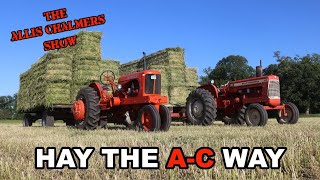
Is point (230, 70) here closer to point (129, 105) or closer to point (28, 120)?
point (28, 120)

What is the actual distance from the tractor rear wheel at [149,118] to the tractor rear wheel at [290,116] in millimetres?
6083

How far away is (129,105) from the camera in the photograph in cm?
1109

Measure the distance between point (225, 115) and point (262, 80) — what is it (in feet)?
6.38

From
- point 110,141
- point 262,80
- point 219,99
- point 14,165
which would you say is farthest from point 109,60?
point 14,165

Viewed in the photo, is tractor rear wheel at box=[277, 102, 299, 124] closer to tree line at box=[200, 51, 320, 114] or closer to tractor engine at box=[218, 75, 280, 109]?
tractor engine at box=[218, 75, 280, 109]

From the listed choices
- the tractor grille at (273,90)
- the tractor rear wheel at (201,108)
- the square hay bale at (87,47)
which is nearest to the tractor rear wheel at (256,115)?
the tractor grille at (273,90)

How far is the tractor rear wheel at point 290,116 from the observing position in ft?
46.2

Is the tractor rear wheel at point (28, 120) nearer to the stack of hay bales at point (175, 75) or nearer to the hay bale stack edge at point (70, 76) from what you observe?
the hay bale stack edge at point (70, 76)

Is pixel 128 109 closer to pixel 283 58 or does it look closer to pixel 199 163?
pixel 199 163

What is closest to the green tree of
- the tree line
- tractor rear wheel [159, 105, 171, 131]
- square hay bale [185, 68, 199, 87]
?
the tree line

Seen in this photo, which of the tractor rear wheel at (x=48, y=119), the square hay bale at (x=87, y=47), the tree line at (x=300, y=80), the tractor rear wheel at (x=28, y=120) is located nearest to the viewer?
the tractor rear wheel at (x=48, y=119)

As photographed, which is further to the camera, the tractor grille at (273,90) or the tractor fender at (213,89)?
the tractor fender at (213,89)

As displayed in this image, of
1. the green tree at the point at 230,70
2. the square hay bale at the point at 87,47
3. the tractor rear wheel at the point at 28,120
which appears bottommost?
the tractor rear wheel at the point at 28,120

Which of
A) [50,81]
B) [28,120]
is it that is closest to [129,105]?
[50,81]
